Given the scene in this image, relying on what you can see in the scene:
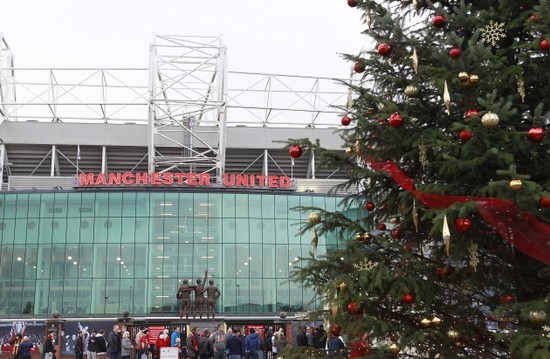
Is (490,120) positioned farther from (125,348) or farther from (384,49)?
(125,348)

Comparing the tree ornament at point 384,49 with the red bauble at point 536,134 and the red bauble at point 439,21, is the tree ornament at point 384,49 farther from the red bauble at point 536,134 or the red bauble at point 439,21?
the red bauble at point 536,134

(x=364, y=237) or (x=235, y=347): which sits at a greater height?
(x=364, y=237)

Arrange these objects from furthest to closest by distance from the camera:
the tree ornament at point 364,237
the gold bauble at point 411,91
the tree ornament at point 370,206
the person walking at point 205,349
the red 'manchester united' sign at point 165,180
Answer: the red 'manchester united' sign at point 165,180 < the person walking at point 205,349 < the tree ornament at point 370,206 < the tree ornament at point 364,237 < the gold bauble at point 411,91

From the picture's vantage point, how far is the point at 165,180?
157 ft

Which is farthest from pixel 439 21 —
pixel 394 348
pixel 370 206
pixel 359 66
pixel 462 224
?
pixel 394 348

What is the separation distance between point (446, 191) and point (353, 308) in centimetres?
162

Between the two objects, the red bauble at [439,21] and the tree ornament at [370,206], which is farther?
the tree ornament at [370,206]

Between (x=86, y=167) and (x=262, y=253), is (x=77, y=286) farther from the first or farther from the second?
(x=86, y=167)

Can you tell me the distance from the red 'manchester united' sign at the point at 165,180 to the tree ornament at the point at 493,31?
41.1 meters

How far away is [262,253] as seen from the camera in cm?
4775

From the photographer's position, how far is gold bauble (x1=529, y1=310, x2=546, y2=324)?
6.13 m

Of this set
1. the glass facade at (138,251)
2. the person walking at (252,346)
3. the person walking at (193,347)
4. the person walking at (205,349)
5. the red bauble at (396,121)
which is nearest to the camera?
the red bauble at (396,121)

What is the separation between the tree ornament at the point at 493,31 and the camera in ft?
25.1

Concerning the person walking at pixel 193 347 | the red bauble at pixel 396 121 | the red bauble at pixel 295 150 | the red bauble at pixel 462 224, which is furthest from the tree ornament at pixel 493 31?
the person walking at pixel 193 347
